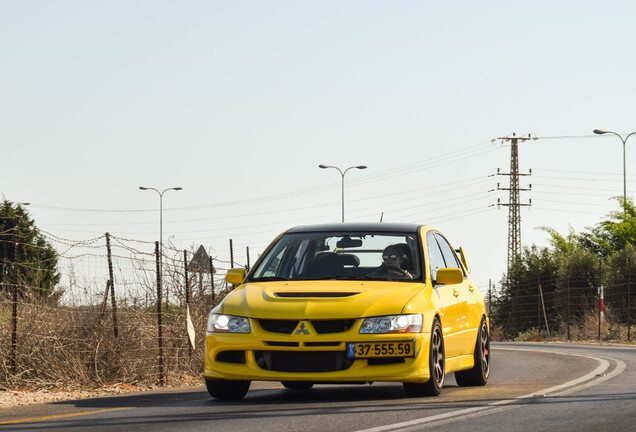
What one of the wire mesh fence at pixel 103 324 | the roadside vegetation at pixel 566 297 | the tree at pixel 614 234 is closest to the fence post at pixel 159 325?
the wire mesh fence at pixel 103 324

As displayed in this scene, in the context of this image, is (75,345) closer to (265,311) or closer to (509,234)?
(265,311)

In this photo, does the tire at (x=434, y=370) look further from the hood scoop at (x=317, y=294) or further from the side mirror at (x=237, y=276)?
the side mirror at (x=237, y=276)

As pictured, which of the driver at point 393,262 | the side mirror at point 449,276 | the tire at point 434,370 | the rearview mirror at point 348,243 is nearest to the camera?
the tire at point 434,370

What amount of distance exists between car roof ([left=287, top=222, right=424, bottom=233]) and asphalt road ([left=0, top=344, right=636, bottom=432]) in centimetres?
168

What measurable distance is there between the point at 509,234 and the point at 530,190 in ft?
11.9

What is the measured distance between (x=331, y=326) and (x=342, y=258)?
1.47 metres

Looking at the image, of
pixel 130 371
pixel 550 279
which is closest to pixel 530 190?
pixel 550 279

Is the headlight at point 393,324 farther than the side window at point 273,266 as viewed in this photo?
No

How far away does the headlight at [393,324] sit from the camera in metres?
10.2

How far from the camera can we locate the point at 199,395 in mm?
12117

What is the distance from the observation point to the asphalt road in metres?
8.54

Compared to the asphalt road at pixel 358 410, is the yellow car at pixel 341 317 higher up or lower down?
higher up

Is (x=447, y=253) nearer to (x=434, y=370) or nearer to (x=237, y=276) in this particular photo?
(x=434, y=370)

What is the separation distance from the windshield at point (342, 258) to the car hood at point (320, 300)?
1.50 feet
